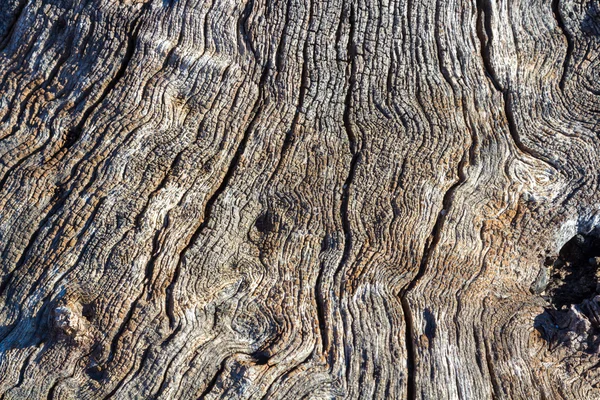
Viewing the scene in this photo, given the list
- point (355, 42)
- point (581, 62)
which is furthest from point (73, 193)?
point (581, 62)

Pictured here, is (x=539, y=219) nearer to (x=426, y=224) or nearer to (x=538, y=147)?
(x=538, y=147)

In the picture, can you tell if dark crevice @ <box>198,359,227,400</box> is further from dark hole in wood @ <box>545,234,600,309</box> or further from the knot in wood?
dark hole in wood @ <box>545,234,600,309</box>

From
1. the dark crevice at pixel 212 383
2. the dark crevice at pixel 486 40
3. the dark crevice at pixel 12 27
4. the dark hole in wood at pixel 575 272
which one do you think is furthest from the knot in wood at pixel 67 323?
the dark crevice at pixel 486 40

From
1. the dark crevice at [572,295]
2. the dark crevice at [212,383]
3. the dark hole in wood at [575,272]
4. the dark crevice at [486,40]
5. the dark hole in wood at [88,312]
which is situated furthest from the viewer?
the dark crevice at [486,40]

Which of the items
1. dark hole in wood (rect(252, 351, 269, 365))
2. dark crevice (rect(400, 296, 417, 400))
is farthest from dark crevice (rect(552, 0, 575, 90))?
dark hole in wood (rect(252, 351, 269, 365))

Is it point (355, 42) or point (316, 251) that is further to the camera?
point (355, 42)

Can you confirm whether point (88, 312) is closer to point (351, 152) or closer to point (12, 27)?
point (351, 152)

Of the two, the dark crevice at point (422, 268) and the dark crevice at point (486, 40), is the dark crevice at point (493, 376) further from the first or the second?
the dark crevice at point (486, 40)
